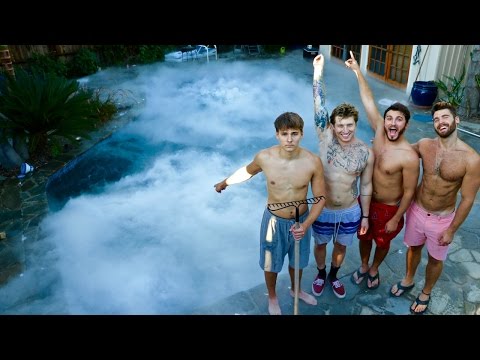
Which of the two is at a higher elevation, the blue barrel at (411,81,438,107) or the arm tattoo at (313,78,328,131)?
the arm tattoo at (313,78,328,131)

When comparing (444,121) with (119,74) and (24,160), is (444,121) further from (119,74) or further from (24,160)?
(119,74)

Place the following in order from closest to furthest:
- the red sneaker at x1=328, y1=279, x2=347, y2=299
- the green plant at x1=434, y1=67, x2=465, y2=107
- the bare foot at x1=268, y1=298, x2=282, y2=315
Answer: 1. the bare foot at x1=268, y1=298, x2=282, y2=315
2. the red sneaker at x1=328, y1=279, x2=347, y2=299
3. the green plant at x1=434, y1=67, x2=465, y2=107

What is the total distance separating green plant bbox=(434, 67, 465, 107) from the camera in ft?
25.7

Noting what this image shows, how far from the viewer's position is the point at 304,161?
3.10 m

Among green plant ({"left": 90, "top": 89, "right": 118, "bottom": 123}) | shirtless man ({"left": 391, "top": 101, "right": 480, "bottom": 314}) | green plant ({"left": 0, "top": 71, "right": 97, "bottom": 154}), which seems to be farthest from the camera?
green plant ({"left": 90, "top": 89, "right": 118, "bottom": 123})

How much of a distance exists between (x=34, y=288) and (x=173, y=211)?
2.19m

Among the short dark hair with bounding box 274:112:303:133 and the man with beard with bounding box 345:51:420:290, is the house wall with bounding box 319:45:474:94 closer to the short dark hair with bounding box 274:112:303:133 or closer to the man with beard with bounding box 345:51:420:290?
the man with beard with bounding box 345:51:420:290

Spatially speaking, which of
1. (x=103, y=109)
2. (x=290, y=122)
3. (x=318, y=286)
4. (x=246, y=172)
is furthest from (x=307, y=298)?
(x=103, y=109)

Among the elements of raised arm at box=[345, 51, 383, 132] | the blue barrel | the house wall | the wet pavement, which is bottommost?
the wet pavement

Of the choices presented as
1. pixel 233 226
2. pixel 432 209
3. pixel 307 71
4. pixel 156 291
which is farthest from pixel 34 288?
pixel 307 71

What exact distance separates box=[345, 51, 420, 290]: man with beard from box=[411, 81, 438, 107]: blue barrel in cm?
557

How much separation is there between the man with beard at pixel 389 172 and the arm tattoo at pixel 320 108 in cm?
43

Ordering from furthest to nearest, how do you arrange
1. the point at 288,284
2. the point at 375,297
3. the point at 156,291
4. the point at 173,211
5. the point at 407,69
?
the point at 407,69, the point at 173,211, the point at 156,291, the point at 288,284, the point at 375,297

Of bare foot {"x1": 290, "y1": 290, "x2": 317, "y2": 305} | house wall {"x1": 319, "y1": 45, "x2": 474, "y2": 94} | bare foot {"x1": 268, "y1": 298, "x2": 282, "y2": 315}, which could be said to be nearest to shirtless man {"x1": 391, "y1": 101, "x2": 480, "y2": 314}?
bare foot {"x1": 290, "y1": 290, "x2": 317, "y2": 305}
